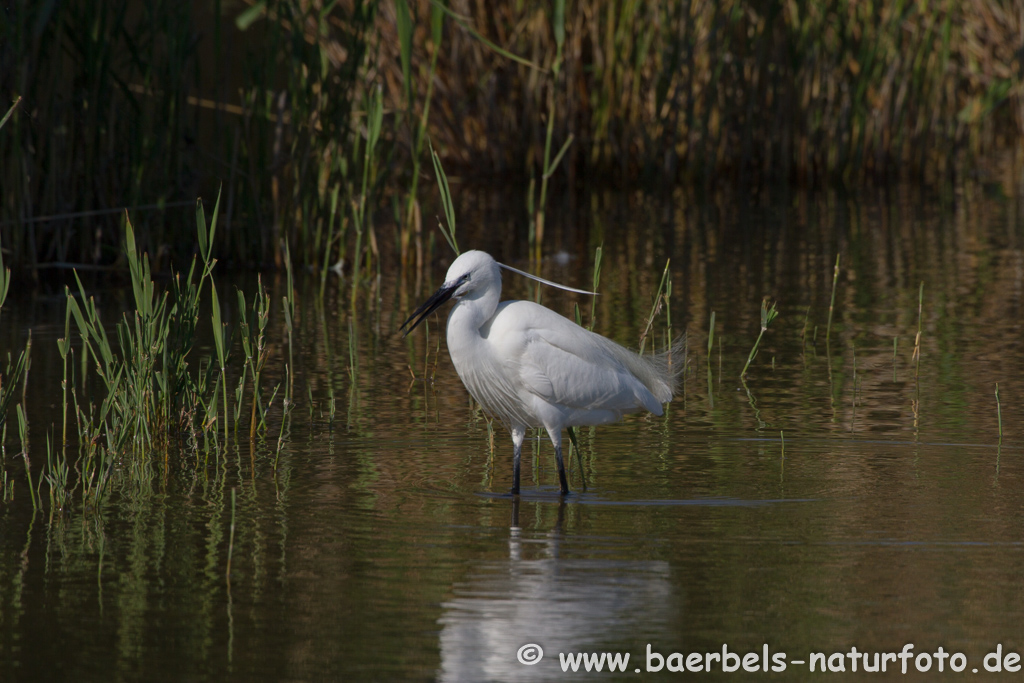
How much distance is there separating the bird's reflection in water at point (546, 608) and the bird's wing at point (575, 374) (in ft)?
2.17

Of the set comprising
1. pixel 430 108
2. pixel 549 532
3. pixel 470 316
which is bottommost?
pixel 549 532

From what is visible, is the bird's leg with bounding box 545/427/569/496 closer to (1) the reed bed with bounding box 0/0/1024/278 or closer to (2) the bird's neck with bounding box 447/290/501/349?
(2) the bird's neck with bounding box 447/290/501/349

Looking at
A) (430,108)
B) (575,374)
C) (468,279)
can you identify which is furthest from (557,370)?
(430,108)

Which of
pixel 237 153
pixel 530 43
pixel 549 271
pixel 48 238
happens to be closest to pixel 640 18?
pixel 530 43

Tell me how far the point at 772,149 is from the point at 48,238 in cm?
724

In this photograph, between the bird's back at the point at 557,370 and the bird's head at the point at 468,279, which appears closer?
the bird's head at the point at 468,279

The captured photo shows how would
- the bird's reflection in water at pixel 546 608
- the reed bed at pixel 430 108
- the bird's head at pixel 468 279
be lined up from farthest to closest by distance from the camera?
1. the reed bed at pixel 430 108
2. the bird's head at pixel 468 279
3. the bird's reflection in water at pixel 546 608

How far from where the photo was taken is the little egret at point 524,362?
4.38m

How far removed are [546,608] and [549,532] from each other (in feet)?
2.24

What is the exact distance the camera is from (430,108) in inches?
552

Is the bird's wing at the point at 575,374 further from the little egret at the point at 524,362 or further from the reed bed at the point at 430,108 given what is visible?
the reed bed at the point at 430,108

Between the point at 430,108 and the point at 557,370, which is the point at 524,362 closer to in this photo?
the point at 557,370

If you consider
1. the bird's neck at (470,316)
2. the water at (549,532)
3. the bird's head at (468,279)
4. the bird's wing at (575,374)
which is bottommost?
the water at (549,532)

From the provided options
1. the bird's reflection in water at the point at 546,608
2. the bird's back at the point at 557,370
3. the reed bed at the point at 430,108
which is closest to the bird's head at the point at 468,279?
the bird's back at the point at 557,370
